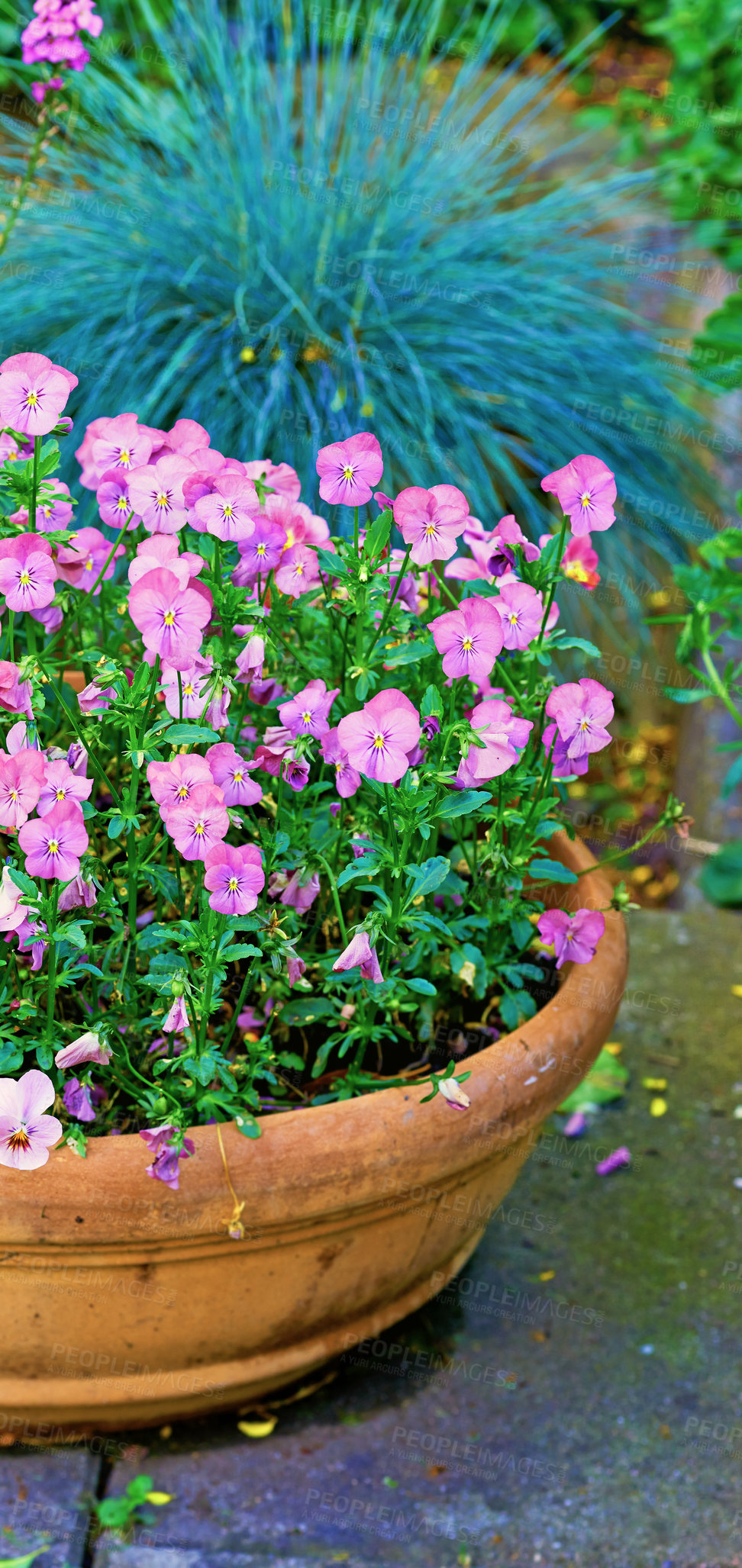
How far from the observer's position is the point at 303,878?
95 cm

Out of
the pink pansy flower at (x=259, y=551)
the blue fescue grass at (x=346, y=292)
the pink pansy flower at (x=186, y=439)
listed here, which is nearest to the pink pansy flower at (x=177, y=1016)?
the pink pansy flower at (x=259, y=551)

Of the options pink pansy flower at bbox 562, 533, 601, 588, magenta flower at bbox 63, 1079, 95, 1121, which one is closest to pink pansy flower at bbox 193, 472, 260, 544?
pink pansy flower at bbox 562, 533, 601, 588

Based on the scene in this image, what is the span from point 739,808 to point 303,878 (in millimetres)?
1484

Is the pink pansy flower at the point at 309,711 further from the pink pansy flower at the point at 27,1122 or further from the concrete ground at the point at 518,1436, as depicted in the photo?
the concrete ground at the point at 518,1436

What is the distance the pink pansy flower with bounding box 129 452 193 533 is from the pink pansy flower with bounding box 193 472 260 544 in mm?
21

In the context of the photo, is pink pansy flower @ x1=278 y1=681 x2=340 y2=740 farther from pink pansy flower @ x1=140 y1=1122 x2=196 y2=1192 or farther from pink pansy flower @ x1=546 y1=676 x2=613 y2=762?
pink pansy flower @ x1=140 y1=1122 x2=196 y2=1192

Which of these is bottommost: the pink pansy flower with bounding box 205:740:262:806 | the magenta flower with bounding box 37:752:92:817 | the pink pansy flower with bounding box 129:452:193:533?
the magenta flower with bounding box 37:752:92:817

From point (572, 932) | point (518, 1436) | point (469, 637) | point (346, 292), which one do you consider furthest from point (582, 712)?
point (346, 292)

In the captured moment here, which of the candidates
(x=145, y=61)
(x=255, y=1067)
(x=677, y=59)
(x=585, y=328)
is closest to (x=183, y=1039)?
(x=255, y=1067)

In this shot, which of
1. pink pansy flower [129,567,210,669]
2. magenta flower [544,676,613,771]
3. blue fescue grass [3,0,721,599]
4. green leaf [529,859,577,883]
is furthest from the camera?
blue fescue grass [3,0,721,599]

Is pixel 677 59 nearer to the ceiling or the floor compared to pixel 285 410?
nearer to the ceiling

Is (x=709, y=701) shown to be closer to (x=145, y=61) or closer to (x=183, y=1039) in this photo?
(x=183, y=1039)

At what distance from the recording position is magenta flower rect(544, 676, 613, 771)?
919 mm

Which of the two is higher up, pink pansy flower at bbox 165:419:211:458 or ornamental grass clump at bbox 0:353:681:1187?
pink pansy flower at bbox 165:419:211:458
